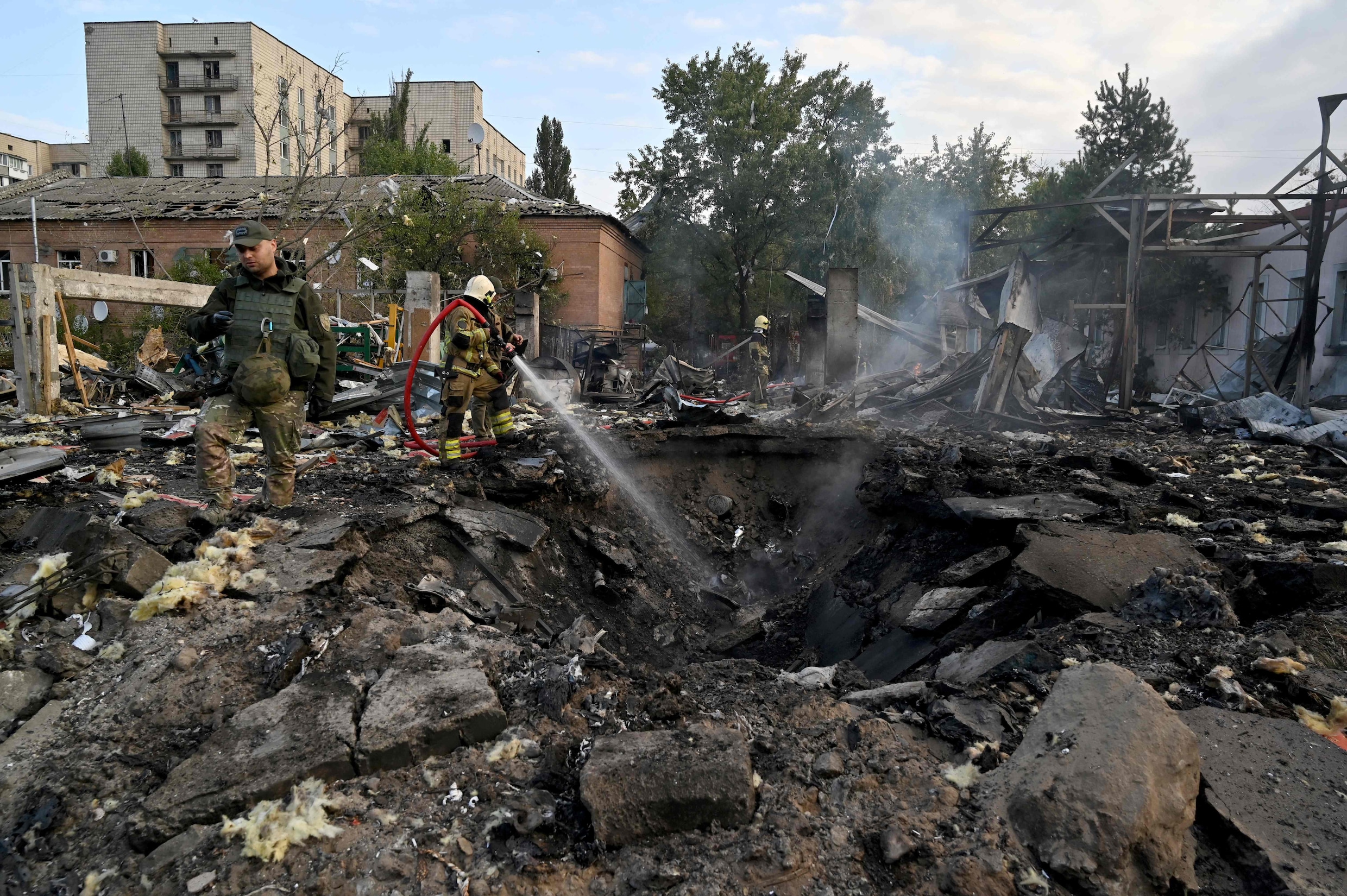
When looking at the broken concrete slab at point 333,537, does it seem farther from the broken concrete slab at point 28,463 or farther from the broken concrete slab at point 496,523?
the broken concrete slab at point 28,463

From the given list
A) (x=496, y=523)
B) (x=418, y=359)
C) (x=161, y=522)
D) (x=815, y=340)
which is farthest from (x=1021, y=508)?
(x=815, y=340)

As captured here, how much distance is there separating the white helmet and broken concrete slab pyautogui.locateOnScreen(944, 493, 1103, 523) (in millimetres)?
4358

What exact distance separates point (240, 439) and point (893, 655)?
4127 millimetres

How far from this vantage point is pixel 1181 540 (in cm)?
423

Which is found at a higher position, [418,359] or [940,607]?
[418,359]

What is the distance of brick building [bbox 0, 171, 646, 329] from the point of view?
2425 centimetres

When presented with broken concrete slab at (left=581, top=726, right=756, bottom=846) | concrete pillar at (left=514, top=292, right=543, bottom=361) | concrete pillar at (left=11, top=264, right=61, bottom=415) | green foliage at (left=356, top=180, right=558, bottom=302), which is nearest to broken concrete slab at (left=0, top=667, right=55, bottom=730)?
broken concrete slab at (left=581, top=726, right=756, bottom=846)

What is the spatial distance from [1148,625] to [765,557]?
3638 millimetres

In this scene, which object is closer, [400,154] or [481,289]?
[481,289]

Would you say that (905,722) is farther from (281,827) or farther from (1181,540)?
(1181,540)

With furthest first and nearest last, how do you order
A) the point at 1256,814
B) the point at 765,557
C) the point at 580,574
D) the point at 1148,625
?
the point at 765,557 < the point at 580,574 < the point at 1148,625 < the point at 1256,814

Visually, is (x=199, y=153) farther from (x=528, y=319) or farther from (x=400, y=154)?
(x=528, y=319)

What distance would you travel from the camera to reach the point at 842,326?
1477 centimetres

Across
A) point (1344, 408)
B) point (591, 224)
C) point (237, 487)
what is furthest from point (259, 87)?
point (1344, 408)
